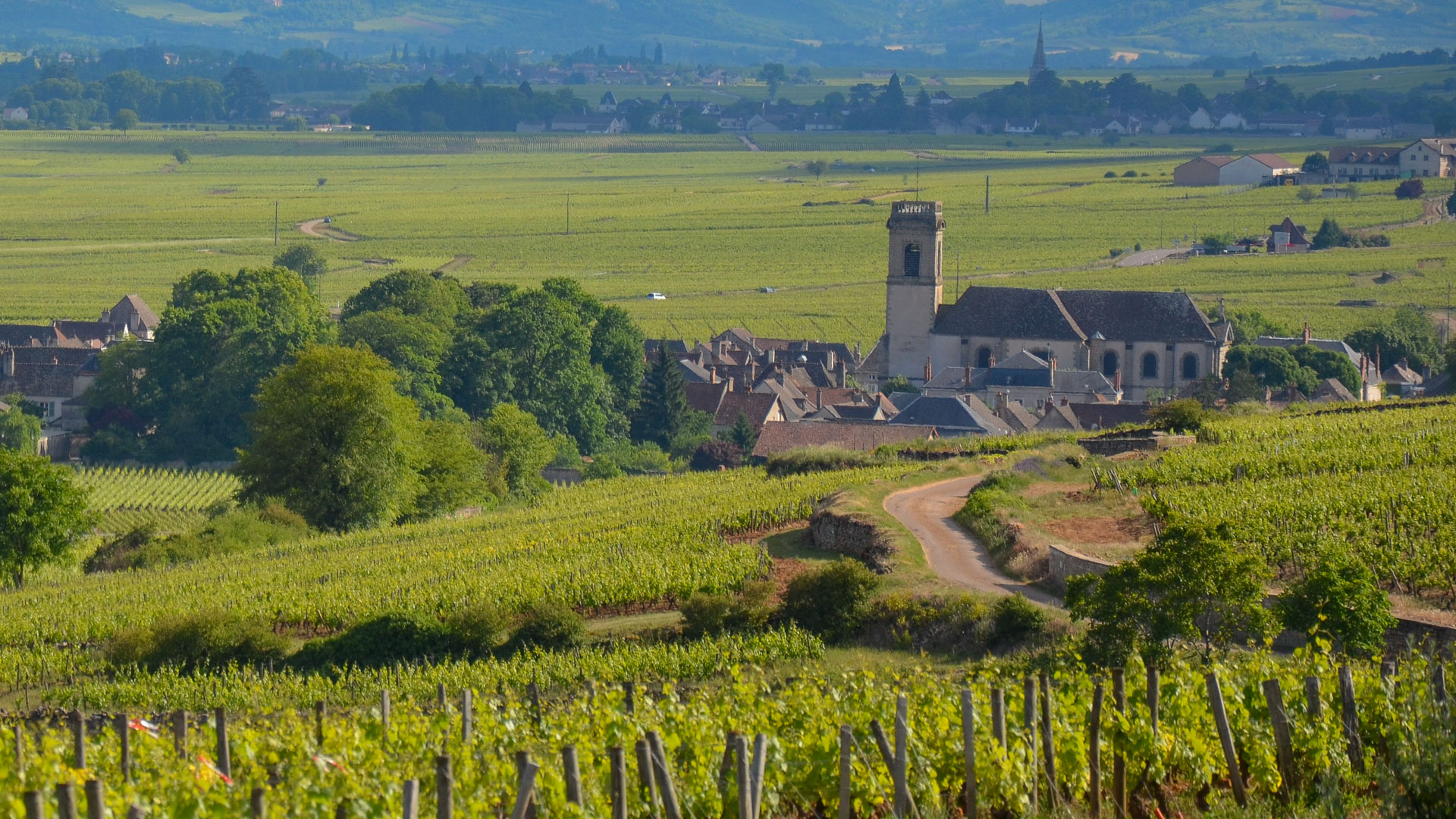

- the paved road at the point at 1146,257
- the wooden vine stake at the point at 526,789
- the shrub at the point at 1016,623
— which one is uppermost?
the wooden vine stake at the point at 526,789

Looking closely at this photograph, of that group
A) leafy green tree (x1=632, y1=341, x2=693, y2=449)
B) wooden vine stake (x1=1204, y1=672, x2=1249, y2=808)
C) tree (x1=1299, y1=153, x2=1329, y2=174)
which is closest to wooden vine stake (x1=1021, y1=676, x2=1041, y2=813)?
wooden vine stake (x1=1204, y1=672, x2=1249, y2=808)

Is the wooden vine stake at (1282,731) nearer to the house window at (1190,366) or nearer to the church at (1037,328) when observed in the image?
the church at (1037,328)

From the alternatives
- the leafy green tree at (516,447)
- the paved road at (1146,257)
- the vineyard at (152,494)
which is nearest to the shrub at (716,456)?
the leafy green tree at (516,447)

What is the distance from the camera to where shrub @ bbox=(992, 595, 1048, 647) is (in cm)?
2730

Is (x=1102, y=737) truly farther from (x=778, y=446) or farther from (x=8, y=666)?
(x=778, y=446)

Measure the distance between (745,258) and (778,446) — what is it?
255 ft

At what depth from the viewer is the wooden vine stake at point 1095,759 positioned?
1703 centimetres

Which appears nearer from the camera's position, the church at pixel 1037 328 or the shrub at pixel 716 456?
the shrub at pixel 716 456

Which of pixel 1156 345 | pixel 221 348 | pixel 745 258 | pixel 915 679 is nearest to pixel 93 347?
pixel 221 348

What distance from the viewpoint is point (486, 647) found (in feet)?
101

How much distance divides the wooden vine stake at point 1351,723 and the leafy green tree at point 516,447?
43551mm

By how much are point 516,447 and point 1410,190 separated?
113978mm

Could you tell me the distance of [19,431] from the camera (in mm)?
73625

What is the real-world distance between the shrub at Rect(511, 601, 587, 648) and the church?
50784mm
